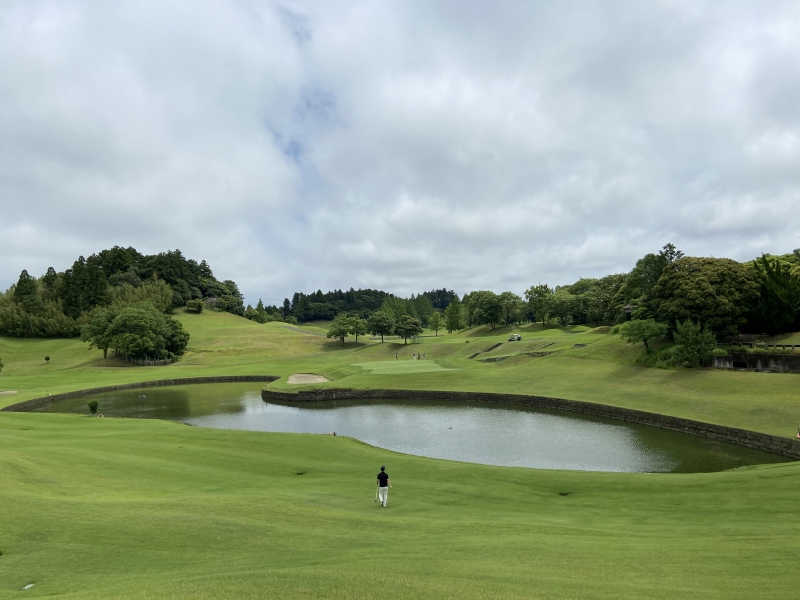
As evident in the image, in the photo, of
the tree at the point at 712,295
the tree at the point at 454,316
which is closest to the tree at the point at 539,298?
the tree at the point at 454,316

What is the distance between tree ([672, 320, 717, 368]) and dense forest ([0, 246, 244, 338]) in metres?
90.5

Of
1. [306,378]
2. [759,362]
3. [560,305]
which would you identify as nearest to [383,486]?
[759,362]

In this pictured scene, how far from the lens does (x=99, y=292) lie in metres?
112

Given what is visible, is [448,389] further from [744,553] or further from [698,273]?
[744,553]

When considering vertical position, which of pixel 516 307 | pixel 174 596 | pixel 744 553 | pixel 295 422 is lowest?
pixel 295 422

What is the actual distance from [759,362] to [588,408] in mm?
14084

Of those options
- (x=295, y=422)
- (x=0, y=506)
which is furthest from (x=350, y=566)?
(x=295, y=422)

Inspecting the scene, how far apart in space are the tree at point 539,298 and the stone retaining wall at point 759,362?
67416 millimetres

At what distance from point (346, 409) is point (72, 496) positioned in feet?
100

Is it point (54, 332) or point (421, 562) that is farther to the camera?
point (54, 332)

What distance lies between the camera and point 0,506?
12844 millimetres

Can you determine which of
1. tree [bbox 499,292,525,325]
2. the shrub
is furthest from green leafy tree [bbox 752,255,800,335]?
the shrub

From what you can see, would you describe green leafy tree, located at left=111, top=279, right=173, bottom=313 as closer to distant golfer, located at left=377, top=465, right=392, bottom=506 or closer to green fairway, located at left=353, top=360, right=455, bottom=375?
green fairway, located at left=353, top=360, right=455, bottom=375

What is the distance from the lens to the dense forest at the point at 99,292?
342 ft
